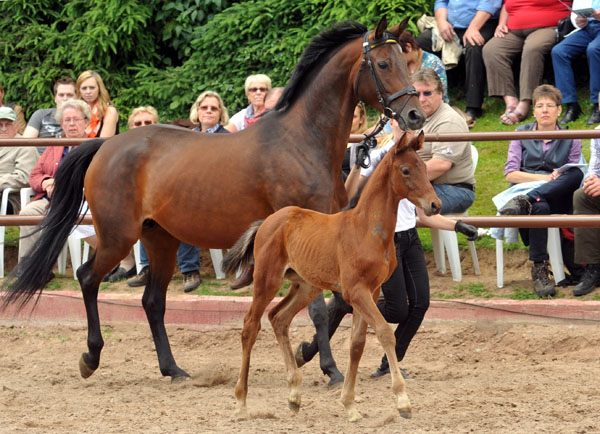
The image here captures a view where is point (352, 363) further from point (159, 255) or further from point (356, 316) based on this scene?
point (159, 255)

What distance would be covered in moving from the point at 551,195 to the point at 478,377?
206 cm

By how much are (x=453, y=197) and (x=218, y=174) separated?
2.29m

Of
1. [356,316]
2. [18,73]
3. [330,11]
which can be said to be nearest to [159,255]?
[356,316]

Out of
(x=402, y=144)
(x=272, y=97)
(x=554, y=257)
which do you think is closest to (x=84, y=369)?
(x=402, y=144)

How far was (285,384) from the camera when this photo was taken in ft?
19.1

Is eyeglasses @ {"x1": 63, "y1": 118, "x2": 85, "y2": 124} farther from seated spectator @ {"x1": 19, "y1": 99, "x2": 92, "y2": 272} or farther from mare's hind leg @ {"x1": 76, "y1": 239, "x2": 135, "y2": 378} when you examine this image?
mare's hind leg @ {"x1": 76, "y1": 239, "x2": 135, "y2": 378}

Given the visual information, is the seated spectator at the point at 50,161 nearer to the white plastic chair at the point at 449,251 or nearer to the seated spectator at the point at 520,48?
the white plastic chair at the point at 449,251

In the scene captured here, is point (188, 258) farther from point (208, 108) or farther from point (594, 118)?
point (594, 118)

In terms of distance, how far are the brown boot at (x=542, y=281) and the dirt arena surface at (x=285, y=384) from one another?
0.36m

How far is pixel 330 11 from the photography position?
1014 centimetres

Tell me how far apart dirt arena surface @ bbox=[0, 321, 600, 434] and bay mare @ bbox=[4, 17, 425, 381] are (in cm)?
35

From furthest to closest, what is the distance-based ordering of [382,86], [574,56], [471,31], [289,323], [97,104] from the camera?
[471,31], [574,56], [97,104], [382,86], [289,323]

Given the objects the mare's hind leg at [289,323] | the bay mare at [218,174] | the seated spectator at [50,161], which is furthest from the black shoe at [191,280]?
the mare's hind leg at [289,323]

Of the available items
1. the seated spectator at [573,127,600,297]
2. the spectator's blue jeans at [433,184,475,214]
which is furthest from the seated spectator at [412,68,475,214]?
the seated spectator at [573,127,600,297]
